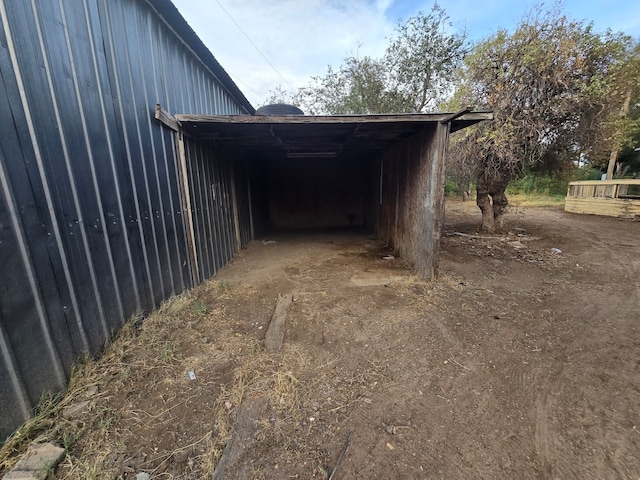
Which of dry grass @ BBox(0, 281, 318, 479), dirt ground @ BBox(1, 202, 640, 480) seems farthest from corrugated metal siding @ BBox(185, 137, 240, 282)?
dry grass @ BBox(0, 281, 318, 479)

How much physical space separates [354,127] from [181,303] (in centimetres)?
333

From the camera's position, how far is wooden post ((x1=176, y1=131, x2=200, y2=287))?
11.3ft

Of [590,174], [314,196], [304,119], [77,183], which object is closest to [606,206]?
[590,174]

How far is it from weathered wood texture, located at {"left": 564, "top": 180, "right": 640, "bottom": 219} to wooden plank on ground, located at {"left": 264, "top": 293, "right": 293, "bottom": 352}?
40.0ft

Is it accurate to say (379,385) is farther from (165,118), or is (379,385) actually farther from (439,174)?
(165,118)

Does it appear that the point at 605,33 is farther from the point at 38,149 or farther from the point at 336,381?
the point at 38,149

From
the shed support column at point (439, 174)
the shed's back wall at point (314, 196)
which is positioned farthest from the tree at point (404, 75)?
the shed support column at point (439, 174)

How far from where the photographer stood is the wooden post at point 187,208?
11.3ft

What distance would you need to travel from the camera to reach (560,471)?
1.32 m

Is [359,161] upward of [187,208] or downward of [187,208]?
upward

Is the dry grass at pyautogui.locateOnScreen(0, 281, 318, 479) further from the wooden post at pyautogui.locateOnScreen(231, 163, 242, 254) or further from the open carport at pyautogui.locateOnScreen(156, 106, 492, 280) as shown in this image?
the wooden post at pyautogui.locateOnScreen(231, 163, 242, 254)

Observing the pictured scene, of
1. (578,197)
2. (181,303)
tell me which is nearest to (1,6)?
(181,303)

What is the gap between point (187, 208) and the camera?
3.55m

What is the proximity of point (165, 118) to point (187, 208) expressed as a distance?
3.63 feet
